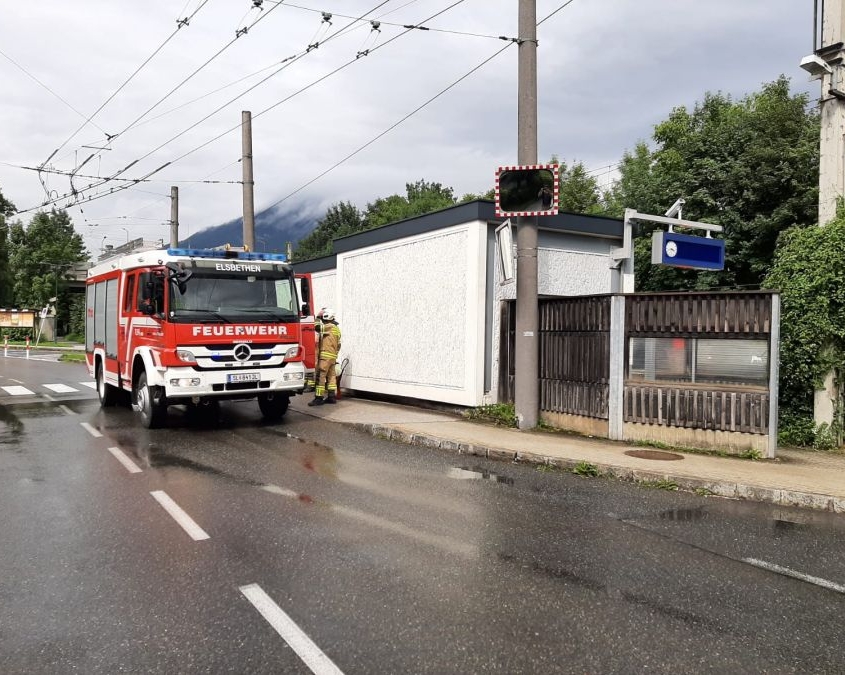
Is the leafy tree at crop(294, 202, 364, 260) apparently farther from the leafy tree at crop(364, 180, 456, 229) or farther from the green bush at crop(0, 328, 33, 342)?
the green bush at crop(0, 328, 33, 342)

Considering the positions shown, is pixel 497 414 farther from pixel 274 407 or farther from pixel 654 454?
pixel 274 407

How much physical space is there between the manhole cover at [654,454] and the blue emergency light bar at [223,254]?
655cm

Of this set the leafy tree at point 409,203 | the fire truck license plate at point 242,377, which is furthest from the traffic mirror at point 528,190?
the leafy tree at point 409,203

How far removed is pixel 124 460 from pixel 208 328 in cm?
269

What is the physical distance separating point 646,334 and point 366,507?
17.1 feet

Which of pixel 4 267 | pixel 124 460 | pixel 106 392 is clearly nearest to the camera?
pixel 124 460

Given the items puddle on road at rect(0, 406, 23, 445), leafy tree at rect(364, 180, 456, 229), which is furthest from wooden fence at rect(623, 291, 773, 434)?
leafy tree at rect(364, 180, 456, 229)

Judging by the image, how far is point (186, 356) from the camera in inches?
418

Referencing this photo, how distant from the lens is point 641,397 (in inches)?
383

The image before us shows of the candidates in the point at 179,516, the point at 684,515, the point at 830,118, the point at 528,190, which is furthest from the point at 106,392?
the point at 830,118

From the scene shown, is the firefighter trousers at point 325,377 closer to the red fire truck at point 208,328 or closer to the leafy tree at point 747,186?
the red fire truck at point 208,328

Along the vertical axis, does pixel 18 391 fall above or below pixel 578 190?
below

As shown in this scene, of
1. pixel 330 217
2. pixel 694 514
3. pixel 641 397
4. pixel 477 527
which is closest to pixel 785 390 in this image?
pixel 641 397

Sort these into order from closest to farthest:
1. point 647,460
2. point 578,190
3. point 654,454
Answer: point 647,460
point 654,454
point 578,190
